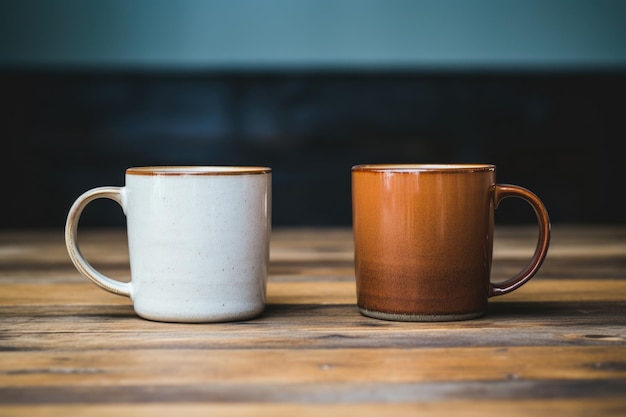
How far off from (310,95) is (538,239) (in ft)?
4.02

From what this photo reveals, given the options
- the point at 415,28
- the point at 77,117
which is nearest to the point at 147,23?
the point at 77,117

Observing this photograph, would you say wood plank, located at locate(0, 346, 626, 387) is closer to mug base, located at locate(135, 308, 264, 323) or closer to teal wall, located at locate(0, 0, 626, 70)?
mug base, located at locate(135, 308, 264, 323)

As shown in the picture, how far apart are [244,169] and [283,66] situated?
1.21 m

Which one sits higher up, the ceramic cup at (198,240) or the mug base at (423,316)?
the ceramic cup at (198,240)

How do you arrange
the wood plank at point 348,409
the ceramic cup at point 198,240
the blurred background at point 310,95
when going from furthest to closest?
the blurred background at point 310,95 → the ceramic cup at point 198,240 → the wood plank at point 348,409

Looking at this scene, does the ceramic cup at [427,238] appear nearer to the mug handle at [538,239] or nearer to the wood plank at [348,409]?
the mug handle at [538,239]

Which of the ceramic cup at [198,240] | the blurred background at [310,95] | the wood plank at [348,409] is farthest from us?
the blurred background at [310,95]

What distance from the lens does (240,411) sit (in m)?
0.41

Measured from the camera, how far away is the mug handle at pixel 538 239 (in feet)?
2.10

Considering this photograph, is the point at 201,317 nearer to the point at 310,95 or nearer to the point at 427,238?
the point at 427,238

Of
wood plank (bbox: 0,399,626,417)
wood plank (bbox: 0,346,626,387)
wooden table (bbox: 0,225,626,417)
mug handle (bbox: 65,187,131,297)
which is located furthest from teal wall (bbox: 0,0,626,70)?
wood plank (bbox: 0,399,626,417)

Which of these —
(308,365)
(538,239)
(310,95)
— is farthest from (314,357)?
(310,95)

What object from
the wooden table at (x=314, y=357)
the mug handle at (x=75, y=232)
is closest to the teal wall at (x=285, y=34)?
the wooden table at (x=314, y=357)

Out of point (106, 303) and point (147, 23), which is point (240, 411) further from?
point (147, 23)
